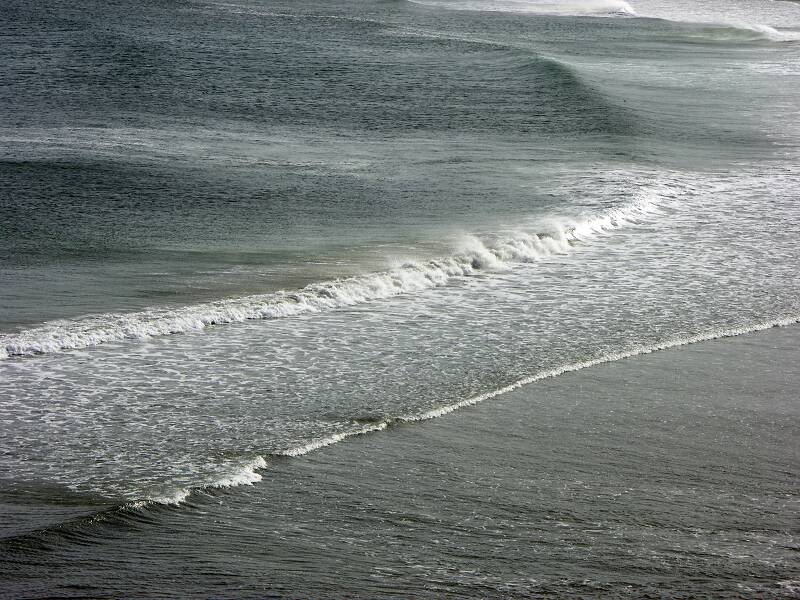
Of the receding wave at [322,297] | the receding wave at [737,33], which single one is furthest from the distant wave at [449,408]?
the receding wave at [737,33]

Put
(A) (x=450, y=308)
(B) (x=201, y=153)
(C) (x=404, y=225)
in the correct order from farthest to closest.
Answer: (B) (x=201, y=153) < (C) (x=404, y=225) < (A) (x=450, y=308)

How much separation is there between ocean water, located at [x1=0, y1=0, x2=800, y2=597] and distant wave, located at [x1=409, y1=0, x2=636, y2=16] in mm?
21578

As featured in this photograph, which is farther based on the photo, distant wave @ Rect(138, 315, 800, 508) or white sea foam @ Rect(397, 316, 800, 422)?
white sea foam @ Rect(397, 316, 800, 422)

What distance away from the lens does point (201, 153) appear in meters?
18.9

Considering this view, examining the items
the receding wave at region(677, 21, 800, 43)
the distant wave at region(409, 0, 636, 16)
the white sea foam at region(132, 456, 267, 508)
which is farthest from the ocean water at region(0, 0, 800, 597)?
the distant wave at region(409, 0, 636, 16)

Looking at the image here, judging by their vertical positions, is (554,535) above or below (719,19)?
below

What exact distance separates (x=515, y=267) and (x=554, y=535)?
6.73m

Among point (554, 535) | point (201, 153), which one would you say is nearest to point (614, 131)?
point (201, 153)

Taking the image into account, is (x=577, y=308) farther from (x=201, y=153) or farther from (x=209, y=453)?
(x=201, y=153)

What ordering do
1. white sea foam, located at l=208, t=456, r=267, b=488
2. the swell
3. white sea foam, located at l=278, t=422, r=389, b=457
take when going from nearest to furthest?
the swell → white sea foam, located at l=208, t=456, r=267, b=488 → white sea foam, located at l=278, t=422, r=389, b=457

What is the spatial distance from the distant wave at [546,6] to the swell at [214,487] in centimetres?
4264

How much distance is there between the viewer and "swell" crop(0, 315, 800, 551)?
580 centimetres

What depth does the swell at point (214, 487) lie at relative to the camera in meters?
5.80

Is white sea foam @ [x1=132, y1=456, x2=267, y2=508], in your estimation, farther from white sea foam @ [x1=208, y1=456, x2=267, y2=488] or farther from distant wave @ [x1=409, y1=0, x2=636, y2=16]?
distant wave @ [x1=409, y1=0, x2=636, y2=16]
